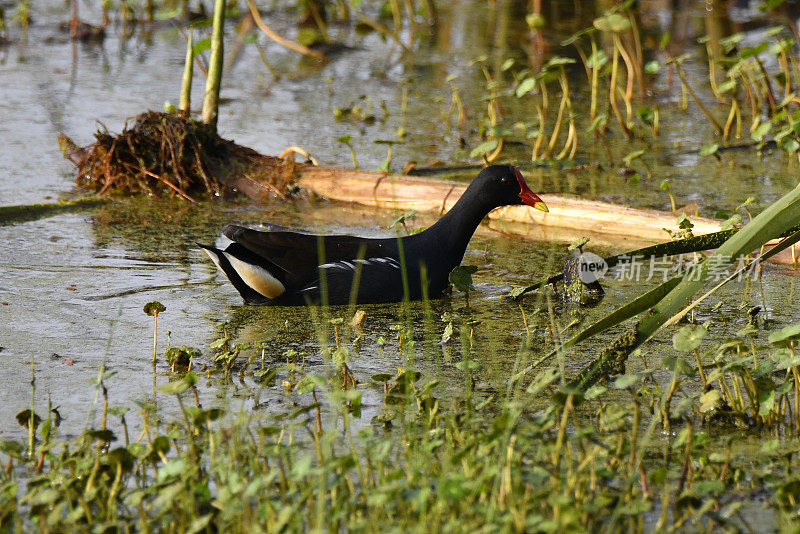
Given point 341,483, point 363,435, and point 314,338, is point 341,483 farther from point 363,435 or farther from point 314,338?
point 314,338

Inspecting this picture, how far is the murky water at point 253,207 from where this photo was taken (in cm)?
376

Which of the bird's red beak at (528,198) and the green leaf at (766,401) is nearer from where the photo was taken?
the green leaf at (766,401)

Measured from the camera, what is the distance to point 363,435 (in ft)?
9.11

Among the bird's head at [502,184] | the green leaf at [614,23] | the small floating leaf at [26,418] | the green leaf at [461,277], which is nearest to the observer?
the small floating leaf at [26,418]

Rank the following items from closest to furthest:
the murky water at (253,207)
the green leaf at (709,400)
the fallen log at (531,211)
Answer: the green leaf at (709,400) < the murky water at (253,207) < the fallen log at (531,211)

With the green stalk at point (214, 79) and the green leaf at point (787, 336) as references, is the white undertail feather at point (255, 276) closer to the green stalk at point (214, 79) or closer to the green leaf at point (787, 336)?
the green leaf at point (787, 336)

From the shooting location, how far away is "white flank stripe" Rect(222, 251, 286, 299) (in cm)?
418

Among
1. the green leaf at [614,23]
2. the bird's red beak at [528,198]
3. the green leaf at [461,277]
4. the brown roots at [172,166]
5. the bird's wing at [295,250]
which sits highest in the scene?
the green leaf at [614,23]

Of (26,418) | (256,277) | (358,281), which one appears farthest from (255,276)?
(26,418)

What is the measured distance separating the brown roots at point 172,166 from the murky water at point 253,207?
139 millimetres

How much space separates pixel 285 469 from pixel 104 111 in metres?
5.52

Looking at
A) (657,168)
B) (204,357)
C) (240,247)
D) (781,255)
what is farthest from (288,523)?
(657,168)

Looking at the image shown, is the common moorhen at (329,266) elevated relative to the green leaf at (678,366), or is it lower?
elevated

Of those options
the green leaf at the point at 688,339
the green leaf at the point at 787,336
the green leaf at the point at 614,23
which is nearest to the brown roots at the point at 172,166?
the green leaf at the point at 614,23
